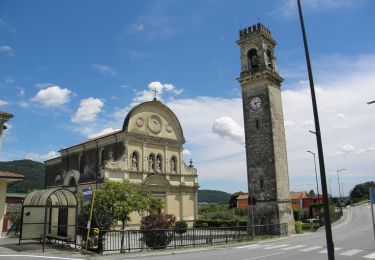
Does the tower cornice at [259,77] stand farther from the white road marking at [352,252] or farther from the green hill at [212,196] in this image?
the green hill at [212,196]

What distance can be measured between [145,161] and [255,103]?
14095mm

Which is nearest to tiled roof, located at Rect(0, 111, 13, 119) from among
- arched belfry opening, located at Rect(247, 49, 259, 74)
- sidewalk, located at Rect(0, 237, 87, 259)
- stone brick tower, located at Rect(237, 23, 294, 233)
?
sidewalk, located at Rect(0, 237, 87, 259)

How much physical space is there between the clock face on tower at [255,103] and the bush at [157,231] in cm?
1823

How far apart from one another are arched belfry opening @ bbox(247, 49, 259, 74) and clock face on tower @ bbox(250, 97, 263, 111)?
10.0 ft

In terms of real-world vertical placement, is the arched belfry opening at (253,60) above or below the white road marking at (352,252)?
above

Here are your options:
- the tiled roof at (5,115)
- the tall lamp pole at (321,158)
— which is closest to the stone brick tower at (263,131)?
the tiled roof at (5,115)

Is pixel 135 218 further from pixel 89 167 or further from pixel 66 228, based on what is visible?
pixel 66 228

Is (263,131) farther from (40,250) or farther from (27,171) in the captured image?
(27,171)

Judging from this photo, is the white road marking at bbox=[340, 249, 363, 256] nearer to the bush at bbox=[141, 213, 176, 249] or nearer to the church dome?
the bush at bbox=[141, 213, 176, 249]

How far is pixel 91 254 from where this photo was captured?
16.0 metres

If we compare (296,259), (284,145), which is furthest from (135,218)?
(296,259)

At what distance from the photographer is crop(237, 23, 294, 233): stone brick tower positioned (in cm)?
3306

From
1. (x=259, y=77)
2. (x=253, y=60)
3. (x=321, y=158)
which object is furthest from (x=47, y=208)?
(x=253, y=60)

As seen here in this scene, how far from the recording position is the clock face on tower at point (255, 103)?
3544 cm
